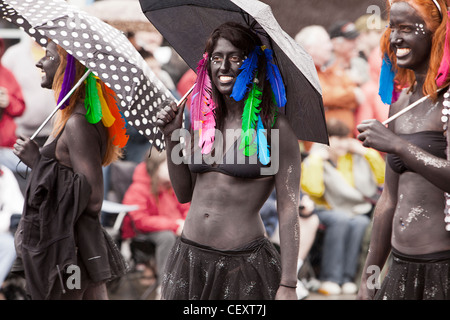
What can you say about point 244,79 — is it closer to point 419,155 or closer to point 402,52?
point 402,52

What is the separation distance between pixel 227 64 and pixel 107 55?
36.8 inches

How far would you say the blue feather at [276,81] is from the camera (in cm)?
419

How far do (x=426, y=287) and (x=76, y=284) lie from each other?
2.15m

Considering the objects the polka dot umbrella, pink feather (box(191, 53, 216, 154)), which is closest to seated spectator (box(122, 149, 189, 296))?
the polka dot umbrella

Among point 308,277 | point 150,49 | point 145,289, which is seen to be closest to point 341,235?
point 308,277

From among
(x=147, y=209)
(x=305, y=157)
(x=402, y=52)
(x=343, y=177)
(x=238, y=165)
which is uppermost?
(x=402, y=52)

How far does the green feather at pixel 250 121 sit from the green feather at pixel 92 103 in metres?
1.25

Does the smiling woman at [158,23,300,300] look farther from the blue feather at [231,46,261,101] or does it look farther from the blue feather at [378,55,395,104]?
the blue feather at [378,55,395,104]

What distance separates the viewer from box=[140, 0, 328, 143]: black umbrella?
3.97 m

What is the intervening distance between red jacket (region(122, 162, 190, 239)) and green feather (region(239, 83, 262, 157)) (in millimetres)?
3729

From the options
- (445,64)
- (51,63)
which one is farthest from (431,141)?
(51,63)

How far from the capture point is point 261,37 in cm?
435

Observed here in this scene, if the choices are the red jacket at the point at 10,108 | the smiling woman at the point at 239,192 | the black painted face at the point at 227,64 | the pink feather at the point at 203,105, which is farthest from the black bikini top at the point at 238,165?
the red jacket at the point at 10,108

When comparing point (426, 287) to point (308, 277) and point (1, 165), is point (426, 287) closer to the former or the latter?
point (308, 277)
